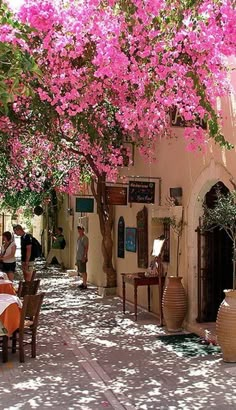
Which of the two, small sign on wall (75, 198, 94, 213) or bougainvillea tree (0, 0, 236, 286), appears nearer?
bougainvillea tree (0, 0, 236, 286)

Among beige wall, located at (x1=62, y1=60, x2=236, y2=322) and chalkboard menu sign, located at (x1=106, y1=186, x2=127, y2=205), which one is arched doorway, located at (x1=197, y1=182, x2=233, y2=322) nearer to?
beige wall, located at (x1=62, y1=60, x2=236, y2=322)

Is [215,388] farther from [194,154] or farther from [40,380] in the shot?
[194,154]

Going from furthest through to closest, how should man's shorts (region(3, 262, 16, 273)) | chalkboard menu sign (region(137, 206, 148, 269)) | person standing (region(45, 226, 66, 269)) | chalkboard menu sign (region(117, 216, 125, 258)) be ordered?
person standing (region(45, 226, 66, 269)) < chalkboard menu sign (region(117, 216, 125, 258)) < man's shorts (region(3, 262, 16, 273)) < chalkboard menu sign (region(137, 206, 148, 269))

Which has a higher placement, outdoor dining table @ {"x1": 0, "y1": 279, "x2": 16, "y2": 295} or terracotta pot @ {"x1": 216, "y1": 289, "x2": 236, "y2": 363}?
outdoor dining table @ {"x1": 0, "y1": 279, "x2": 16, "y2": 295}

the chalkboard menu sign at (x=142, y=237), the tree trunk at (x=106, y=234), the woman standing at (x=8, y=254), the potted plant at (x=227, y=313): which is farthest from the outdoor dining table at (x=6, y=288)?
the tree trunk at (x=106, y=234)

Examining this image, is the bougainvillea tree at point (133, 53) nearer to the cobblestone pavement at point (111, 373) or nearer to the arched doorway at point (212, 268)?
the arched doorway at point (212, 268)

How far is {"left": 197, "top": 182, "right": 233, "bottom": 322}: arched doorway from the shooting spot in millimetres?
9281

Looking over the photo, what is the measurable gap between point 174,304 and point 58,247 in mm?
12129

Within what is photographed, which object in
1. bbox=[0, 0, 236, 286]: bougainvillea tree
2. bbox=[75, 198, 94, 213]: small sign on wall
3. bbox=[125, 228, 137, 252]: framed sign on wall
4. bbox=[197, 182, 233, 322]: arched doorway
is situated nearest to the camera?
bbox=[0, 0, 236, 286]: bougainvillea tree

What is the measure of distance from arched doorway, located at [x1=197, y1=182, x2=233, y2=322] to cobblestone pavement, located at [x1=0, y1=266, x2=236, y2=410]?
0.91 metres

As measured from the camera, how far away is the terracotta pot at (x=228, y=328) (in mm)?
7000

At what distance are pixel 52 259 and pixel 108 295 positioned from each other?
10312 mm

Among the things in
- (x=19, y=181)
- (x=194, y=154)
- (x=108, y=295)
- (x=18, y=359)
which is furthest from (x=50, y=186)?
(x=18, y=359)

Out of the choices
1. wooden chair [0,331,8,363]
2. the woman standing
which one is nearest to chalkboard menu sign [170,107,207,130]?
wooden chair [0,331,8,363]
